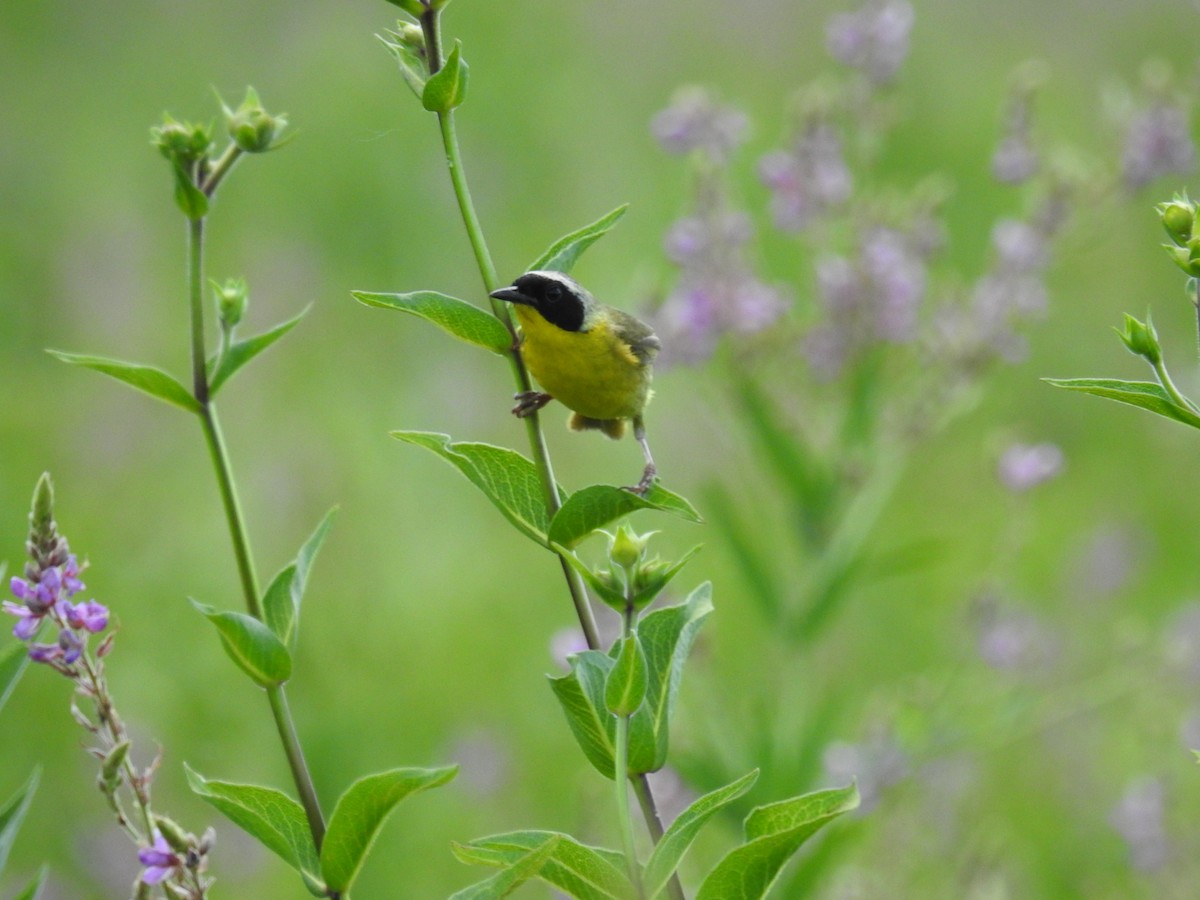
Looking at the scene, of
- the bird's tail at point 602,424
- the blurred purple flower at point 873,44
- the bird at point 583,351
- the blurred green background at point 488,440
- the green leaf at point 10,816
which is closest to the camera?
the green leaf at point 10,816

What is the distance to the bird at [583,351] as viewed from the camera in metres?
1.42

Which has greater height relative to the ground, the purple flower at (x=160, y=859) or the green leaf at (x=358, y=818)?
the purple flower at (x=160, y=859)

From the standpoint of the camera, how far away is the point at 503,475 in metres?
0.93

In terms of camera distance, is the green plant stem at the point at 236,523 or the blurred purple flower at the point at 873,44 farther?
the blurred purple flower at the point at 873,44

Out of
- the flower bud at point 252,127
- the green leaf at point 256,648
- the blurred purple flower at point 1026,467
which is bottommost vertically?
the blurred purple flower at point 1026,467

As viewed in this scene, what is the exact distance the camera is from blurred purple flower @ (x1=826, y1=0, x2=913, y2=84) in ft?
8.89

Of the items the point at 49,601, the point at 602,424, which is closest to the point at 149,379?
the point at 49,601

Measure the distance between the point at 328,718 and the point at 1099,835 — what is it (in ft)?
6.48

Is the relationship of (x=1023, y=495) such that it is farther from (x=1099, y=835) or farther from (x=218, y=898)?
(x=218, y=898)

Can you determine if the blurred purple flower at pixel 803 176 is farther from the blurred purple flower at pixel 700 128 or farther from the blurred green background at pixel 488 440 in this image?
the blurred green background at pixel 488 440

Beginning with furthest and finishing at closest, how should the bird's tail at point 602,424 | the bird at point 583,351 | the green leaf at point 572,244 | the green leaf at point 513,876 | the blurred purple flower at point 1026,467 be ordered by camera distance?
the blurred purple flower at point 1026,467 < the bird's tail at point 602,424 < the bird at point 583,351 < the green leaf at point 572,244 < the green leaf at point 513,876

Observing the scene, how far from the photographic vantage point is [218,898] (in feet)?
10.1

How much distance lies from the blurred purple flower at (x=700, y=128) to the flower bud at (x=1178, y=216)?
1828 mm

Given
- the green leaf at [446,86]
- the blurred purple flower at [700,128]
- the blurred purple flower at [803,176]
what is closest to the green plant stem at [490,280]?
the green leaf at [446,86]
